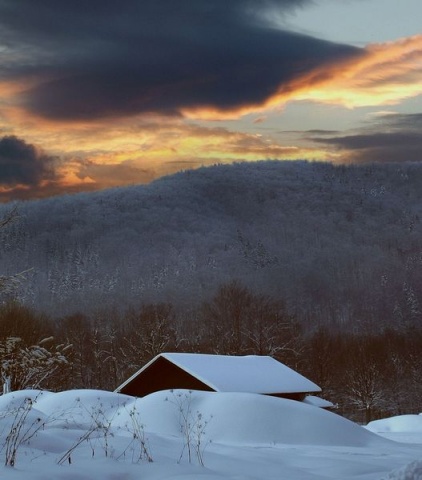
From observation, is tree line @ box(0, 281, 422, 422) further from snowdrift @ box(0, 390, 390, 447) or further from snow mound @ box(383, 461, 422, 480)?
snow mound @ box(383, 461, 422, 480)

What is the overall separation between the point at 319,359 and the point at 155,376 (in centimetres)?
3160

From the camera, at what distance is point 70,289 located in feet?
586

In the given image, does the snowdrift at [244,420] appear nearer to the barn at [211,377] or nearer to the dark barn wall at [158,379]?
the barn at [211,377]

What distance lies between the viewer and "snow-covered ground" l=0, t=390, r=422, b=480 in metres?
6.87

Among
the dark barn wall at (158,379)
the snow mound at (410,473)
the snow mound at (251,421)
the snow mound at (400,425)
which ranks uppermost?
the snow mound at (410,473)

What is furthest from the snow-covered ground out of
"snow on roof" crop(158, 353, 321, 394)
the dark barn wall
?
the dark barn wall

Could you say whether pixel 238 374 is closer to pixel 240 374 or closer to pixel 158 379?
pixel 240 374

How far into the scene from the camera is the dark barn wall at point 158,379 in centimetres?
3184

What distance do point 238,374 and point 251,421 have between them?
47.7ft

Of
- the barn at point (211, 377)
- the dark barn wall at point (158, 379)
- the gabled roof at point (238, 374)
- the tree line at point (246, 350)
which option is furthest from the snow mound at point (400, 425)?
the tree line at point (246, 350)

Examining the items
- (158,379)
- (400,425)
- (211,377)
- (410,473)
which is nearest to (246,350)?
(158,379)

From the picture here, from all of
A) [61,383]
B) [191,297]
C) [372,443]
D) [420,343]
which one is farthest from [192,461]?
[191,297]

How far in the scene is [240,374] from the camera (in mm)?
31891

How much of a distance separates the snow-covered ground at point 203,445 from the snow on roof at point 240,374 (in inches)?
438
